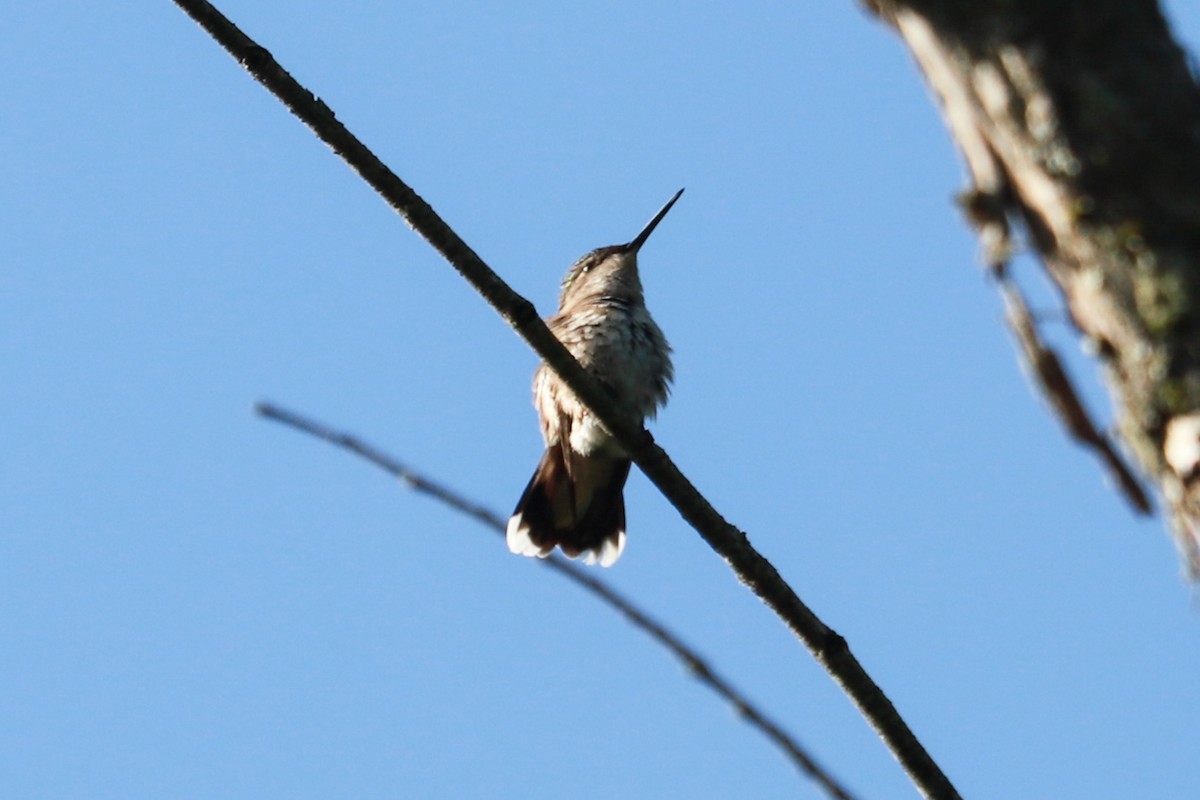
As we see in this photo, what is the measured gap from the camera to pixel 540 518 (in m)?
7.43

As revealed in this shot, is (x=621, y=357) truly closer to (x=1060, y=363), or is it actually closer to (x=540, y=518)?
(x=540, y=518)

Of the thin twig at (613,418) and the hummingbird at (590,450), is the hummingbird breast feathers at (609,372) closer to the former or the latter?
the hummingbird at (590,450)

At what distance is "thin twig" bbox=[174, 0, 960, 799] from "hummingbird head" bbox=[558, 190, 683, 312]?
4427 millimetres

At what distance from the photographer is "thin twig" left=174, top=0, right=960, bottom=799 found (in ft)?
9.24

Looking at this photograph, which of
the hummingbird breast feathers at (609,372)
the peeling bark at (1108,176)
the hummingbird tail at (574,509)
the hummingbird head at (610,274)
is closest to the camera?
the peeling bark at (1108,176)

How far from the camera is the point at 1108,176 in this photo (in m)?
1.49

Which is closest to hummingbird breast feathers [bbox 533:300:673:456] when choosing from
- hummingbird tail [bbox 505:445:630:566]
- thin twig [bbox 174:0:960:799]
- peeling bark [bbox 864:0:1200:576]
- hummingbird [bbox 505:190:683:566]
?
hummingbird [bbox 505:190:683:566]

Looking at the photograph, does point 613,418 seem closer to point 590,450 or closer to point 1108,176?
point 1108,176

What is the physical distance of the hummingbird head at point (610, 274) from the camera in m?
8.47

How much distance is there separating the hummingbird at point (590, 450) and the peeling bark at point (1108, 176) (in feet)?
18.2

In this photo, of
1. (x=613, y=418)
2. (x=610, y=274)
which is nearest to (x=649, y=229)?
(x=610, y=274)

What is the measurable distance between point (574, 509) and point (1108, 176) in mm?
6062

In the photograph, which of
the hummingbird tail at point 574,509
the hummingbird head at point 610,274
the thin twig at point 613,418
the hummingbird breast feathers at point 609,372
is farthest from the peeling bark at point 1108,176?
the hummingbird head at point 610,274

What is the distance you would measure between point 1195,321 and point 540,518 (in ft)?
20.0
